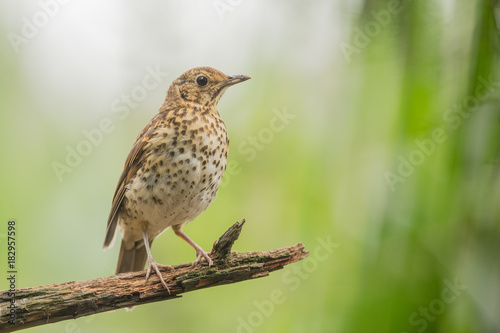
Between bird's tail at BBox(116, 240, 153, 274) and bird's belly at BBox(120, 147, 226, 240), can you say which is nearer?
bird's belly at BBox(120, 147, 226, 240)

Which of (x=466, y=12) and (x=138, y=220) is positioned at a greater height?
(x=466, y=12)

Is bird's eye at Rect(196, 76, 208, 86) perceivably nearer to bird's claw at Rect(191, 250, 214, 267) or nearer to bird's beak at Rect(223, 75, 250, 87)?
bird's beak at Rect(223, 75, 250, 87)

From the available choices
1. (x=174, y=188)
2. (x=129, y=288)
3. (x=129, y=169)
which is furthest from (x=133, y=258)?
(x=129, y=288)

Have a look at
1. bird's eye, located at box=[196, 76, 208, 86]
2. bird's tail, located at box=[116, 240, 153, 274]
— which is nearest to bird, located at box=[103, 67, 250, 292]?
bird's eye, located at box=[196, 76, 208, 86]

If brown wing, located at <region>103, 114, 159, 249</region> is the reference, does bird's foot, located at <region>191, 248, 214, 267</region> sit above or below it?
below

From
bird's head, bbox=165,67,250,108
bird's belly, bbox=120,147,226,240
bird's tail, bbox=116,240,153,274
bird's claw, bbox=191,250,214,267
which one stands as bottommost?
bird's tail, bbox=116,240,153,274

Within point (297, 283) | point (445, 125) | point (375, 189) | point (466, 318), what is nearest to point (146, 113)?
point (297, 283)

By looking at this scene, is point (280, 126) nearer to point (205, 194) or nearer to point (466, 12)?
point (205, 194)
